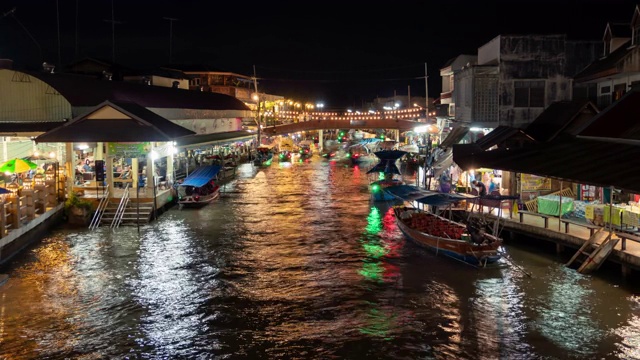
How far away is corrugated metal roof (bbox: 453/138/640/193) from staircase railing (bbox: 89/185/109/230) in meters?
18.7

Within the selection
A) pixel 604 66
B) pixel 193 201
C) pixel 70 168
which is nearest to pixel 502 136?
pixel 604 66

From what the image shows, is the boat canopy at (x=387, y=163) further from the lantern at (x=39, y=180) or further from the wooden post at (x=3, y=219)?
the wooden post at (x=3, y=219)

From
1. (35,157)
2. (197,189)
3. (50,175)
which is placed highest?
(35,157)

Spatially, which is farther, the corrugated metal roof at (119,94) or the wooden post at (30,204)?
the corrugated metal roof at (119,94)

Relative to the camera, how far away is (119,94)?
4353 cm

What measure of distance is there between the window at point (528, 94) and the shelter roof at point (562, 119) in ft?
7.40

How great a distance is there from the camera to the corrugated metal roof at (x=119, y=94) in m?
37.5

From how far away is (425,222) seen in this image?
27422mm

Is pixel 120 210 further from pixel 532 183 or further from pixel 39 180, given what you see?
pixel 532 183

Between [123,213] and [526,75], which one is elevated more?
[526,75]

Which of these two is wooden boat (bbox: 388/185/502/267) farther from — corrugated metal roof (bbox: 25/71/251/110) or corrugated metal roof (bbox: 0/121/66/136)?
corrugated metal roof (bbox: 25/71/251/110)

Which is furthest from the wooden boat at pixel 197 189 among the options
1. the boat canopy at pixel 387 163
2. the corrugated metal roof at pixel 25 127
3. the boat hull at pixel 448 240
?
the boat hull at pixel 448 240

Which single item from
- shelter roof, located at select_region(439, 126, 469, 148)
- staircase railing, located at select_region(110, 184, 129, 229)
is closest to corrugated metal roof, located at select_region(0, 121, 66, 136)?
staircase railing, located at select_region(110, 184, 129, 229)

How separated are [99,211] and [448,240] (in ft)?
61.4
